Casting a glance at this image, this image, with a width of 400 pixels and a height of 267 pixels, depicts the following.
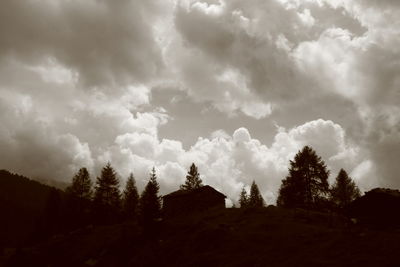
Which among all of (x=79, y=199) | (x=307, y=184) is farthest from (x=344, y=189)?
(x=79, y=199)

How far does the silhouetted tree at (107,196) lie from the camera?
70562mm

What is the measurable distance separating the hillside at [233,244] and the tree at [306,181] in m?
10.6

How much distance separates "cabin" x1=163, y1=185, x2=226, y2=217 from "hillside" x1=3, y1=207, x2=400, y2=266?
23.0 ft

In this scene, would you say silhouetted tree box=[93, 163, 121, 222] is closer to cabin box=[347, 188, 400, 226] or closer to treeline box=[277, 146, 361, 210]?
treeline box=[277, 146, 361, 210]

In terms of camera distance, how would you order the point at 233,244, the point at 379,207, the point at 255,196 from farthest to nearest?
the point at 255,196, the point at 379,207, the point at 233,244

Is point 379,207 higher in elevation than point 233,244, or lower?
higher

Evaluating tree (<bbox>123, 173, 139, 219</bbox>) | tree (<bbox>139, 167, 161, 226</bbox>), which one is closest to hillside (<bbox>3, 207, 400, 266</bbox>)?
tree (<bbox>139, 167, 161, 226</bbox>)

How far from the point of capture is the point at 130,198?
81000 mm

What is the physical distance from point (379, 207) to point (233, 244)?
17057 mm

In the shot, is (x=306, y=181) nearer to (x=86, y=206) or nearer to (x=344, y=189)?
(x=344, y=189)

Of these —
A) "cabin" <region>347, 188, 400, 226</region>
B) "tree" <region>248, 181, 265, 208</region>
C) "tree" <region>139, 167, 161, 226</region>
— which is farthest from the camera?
"tree" <region>248, 181, 265, 208</region>

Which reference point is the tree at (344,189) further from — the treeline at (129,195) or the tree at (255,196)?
the tree at (255,196)

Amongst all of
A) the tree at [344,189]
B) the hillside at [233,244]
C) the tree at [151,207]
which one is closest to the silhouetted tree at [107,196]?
the hillside at [233,244]

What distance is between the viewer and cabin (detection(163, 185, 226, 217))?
6119cm
